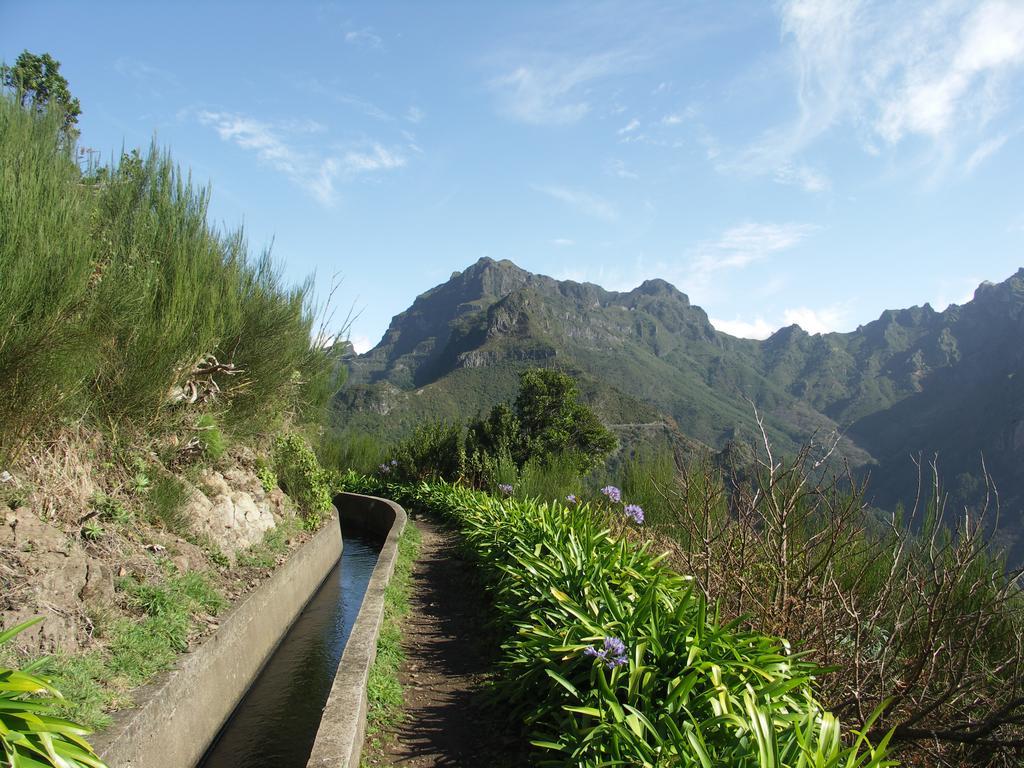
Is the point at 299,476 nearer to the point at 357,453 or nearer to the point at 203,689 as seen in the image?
the point at 203,689

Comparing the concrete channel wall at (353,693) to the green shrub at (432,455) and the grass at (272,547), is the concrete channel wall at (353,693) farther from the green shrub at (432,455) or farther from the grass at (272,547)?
the green shrub at (432,455)

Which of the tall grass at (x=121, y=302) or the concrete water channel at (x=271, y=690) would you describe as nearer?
the concrete water channel at (x=271, y=690)

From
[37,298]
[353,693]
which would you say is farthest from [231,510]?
[353,693]

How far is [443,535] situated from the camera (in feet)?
40.4

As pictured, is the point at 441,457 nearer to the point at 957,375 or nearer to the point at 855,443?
the point at 855,443

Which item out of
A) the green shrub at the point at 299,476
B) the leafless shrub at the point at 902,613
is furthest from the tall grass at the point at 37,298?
the green shrub at the point at 299,476

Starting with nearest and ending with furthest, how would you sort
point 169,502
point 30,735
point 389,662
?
point 30,735
point 389,662
point 169,502

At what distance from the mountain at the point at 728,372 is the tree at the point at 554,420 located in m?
13.7

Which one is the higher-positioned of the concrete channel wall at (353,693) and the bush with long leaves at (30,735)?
the bush with long leaves at (30,735)

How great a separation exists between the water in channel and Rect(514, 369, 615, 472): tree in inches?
454

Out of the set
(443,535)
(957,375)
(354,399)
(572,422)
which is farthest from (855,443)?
(443,535)

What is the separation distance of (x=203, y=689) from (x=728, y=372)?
166m

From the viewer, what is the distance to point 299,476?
36.2 feet

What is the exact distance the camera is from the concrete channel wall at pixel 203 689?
3.60 meters
